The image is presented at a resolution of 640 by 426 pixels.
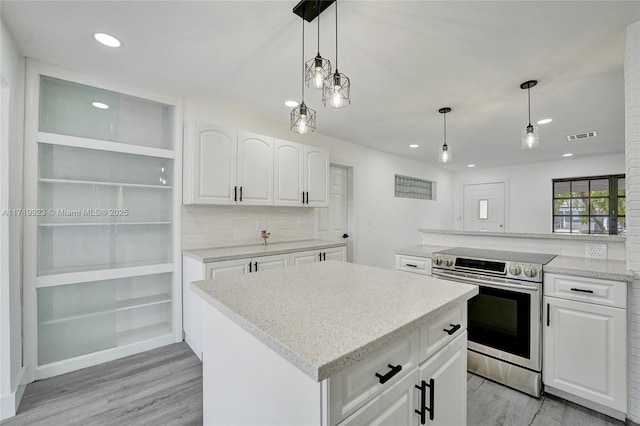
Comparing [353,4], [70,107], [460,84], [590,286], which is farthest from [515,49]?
[70,107]

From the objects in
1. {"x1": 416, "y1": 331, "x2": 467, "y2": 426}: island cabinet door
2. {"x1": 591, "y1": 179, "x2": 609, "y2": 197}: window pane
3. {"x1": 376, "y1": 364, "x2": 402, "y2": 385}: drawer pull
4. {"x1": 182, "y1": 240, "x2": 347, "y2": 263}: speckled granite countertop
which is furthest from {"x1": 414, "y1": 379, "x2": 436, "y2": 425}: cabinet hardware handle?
{"x1": 591, "y1": 179, "x2": 609, "y2": 197}: window pane

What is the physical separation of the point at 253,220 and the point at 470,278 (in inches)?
92.6

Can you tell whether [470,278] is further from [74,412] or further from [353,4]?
[74,412]

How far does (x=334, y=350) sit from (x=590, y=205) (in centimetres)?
707

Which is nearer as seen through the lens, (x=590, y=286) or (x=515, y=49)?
(x=590, y=286)

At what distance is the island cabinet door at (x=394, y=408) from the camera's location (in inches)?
31.5

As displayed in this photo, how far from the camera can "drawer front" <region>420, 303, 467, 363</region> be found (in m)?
1.05

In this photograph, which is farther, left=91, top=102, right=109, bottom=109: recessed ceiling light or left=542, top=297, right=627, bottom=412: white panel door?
left=91, top=102, right=109, bottom=109: recessed ceiling light

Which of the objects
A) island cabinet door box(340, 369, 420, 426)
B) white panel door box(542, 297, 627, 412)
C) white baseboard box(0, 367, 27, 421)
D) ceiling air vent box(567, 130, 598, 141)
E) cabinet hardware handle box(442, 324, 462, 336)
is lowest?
white baseboard box(0, 367, 27, 421)

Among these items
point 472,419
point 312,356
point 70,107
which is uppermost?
point 70,107

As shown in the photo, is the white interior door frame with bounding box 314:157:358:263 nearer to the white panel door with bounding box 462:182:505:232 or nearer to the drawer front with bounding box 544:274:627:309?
the drawer front with bounding box 544:274:627:309

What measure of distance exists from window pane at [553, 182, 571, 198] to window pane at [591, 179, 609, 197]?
1.17 feet

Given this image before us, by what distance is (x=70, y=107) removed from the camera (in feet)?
7.84

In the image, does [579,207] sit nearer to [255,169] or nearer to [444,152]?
[444,152]
